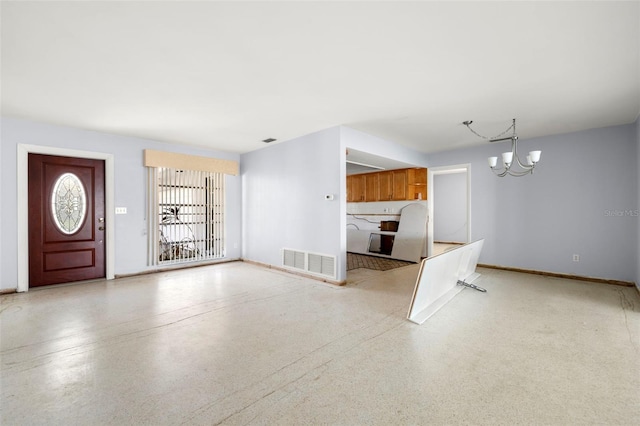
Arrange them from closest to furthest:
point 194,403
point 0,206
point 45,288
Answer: point 194,403
point 0,206
point 45,288

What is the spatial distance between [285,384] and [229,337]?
0.96 meters

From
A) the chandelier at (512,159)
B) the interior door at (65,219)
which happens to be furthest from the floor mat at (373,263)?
the interior door at (65,219)

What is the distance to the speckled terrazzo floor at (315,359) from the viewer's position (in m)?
1.75

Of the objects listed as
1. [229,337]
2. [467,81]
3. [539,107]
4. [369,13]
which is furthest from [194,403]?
[539,107]

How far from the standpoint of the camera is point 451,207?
393 inches

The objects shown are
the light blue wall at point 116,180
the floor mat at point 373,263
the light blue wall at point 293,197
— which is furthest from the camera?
the floor mat at point 373,263

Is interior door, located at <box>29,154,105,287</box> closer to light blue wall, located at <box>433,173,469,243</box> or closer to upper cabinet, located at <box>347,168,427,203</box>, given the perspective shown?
upper cabinet, located at <box>347,168,427,203</box>

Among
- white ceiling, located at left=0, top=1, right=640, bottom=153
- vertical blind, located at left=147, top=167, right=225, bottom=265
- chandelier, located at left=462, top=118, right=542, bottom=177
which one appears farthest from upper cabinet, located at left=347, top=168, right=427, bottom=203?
vertical blind, located at left=147, top=167, right=225, bottom=265

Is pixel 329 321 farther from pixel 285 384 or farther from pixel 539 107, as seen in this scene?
pixel 539 107

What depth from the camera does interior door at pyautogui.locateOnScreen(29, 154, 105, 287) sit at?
441 cm

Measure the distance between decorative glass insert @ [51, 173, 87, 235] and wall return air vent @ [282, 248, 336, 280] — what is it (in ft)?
11.5

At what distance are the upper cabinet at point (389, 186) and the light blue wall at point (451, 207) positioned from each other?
11.4 feet

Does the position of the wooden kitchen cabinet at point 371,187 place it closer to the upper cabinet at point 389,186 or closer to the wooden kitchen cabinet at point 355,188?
the upper cabinet at point 389,186

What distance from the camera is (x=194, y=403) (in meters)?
1.81
